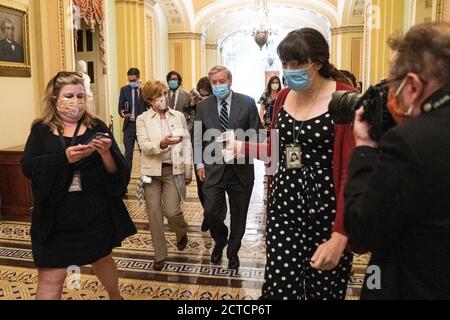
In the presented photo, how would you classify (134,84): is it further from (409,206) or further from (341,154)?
(409,206)

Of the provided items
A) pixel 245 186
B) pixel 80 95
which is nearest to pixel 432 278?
pixel 80 95

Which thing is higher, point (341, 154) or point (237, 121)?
point (237, 121)

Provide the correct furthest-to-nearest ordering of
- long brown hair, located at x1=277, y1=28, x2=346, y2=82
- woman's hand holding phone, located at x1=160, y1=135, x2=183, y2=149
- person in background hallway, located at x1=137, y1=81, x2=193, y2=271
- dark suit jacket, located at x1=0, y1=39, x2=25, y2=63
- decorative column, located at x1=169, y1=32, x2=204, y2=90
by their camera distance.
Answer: decorative column, located at x1=169, y1=32, x2=204, y2=90 < dark suit jacket, located at x1=0, y1=39, x2=25, y2=63 < person in background hallway, located at x1=137, y1=81, x2=193, y2=271 < woman's hand holding phone, located at x1=160, y1=135, x2=183, y2=149 < long brown hair, located at x1=277, y1=28, x2=346, y2=82

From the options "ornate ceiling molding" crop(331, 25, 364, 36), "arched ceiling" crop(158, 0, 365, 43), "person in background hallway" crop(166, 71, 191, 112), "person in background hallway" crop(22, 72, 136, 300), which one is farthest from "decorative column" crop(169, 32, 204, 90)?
"person in background hallway" crop(22, 72, 136, 300)

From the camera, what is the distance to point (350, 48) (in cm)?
1650

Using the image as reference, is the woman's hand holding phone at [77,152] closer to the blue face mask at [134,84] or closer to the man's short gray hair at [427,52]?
the man's short gray hair at [427,52]

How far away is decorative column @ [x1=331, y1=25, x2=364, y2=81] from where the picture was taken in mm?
16328

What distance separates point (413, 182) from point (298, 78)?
1.07 m

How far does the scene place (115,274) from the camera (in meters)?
2.85

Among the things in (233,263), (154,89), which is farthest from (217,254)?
(154,89)

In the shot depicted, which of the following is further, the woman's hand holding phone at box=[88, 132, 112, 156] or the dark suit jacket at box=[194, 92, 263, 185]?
the dark suit jacket at box=[194, 92, 263, 185]

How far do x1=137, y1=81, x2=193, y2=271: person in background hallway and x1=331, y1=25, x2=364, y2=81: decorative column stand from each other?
533 inches

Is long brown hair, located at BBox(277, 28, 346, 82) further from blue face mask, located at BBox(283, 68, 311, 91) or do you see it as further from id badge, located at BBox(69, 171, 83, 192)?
id badge, located at BBox(69, 171, 83, 192)

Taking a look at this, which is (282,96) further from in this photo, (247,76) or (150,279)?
(247,76)
